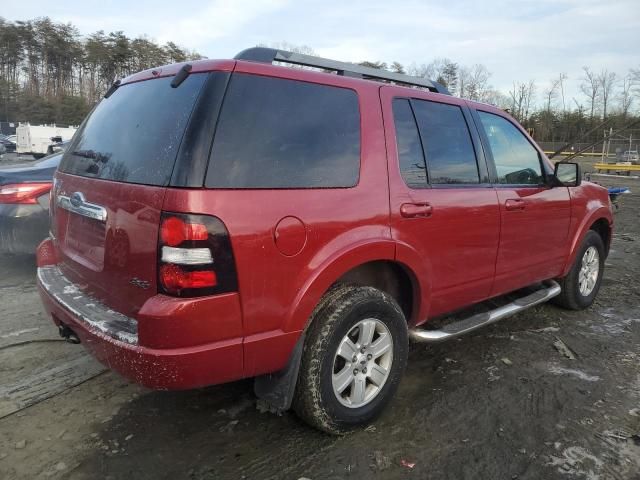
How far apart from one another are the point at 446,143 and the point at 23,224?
4334 mm

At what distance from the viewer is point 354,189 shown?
261 cm

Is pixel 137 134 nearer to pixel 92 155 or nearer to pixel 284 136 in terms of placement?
pixel 92 155

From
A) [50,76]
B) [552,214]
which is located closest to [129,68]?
[50,76]

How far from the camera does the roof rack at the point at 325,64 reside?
262 centimetres

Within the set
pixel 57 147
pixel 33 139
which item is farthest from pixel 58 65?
pixel 57 147

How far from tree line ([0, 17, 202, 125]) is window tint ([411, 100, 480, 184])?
5565 cm

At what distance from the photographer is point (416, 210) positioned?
2.89 metres

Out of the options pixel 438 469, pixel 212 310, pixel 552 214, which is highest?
pixel 552 214

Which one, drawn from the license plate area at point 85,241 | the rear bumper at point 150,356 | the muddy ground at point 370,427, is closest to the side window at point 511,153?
the muddy ground at point 370,427

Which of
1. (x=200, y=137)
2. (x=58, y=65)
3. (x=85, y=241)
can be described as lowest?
(x=85, y=241)

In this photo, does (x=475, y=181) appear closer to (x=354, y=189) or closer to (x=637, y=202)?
(x=354, y=189)

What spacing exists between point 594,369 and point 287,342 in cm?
251

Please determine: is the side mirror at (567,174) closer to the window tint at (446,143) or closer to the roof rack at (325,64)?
the window tint at (446,143)

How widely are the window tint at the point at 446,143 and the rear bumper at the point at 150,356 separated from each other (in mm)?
1675
